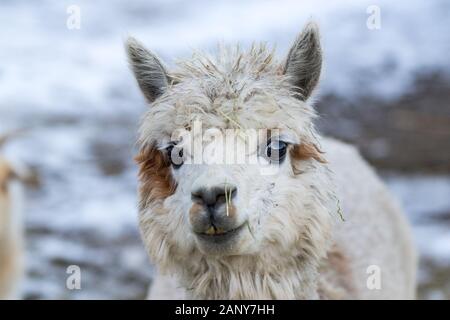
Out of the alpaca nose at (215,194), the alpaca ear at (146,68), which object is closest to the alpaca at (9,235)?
the alpaca ear at (146,68)

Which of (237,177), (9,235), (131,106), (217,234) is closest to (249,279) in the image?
(217,234)

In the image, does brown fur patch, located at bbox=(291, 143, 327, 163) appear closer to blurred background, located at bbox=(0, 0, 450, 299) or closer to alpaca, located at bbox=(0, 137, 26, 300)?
blurred background, located at bbox=(0, 0, 450, 299)

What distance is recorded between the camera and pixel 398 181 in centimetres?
977

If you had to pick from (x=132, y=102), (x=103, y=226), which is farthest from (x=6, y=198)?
(x=132, y=102)

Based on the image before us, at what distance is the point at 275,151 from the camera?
150 inches

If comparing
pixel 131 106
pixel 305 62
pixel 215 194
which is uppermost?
pixel 131 106

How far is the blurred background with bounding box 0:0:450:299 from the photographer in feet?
28.2

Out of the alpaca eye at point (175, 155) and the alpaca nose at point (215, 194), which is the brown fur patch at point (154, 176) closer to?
the alpaca eye at point (175, 155)

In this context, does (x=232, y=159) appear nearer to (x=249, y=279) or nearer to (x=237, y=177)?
(x=237, y=177)

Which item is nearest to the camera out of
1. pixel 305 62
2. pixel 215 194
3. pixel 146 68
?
pixel 215 194

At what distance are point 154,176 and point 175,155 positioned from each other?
0.20 m

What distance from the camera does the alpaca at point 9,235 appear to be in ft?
24.9

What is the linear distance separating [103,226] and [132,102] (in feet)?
12.9
